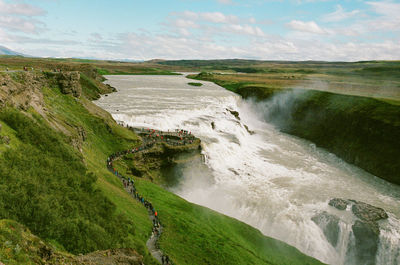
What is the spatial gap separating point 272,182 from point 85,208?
30.7m

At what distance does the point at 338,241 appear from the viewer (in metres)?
32.7

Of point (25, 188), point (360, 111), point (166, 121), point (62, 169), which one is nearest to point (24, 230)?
point (25, 188)

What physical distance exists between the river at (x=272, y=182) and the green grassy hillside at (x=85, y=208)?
5.23 meters

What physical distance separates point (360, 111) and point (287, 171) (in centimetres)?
3389

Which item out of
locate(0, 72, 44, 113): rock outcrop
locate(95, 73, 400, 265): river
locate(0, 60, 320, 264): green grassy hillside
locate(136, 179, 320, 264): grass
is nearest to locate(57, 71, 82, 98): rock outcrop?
locate(0, 60, 320, 264): green grassy hillside

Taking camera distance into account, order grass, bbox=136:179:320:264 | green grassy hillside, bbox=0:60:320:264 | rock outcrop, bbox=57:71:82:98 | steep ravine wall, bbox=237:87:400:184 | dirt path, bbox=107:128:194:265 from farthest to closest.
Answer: steep ravine wall, bbox=237:87:400:184 → rock outcrop, bbox=57:71:82:98 → grass, bbox=136:179:320:264 → dirt path, bbox=107:128:194:265 → green grassy hillside, bbox=0:60:320:264

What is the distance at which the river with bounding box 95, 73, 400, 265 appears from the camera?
32.9 m

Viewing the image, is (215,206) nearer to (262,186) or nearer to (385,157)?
(262,186)

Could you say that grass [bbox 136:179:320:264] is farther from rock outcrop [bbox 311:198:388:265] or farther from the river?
rock outcrop [bbox 311:198:388:265]

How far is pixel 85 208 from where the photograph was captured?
61.7ft

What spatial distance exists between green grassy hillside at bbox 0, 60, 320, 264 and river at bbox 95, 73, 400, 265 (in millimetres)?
5230

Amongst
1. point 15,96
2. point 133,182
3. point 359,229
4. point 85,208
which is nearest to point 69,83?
point 15,96

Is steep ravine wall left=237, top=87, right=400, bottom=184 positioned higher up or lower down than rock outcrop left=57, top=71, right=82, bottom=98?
lower down

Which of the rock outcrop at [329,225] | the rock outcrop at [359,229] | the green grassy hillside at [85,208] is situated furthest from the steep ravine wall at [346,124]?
the green grassy hillside at [85,208]
